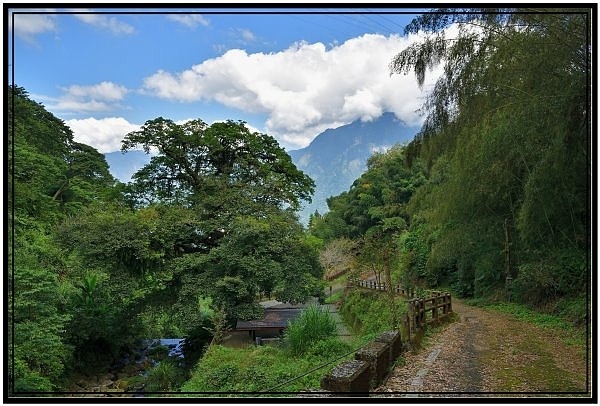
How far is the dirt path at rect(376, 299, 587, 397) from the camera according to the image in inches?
129

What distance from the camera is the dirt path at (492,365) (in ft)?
10.7

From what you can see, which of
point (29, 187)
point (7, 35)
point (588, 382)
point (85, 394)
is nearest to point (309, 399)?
point (85, 394)

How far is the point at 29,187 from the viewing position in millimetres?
7422

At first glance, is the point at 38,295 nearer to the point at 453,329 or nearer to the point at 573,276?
the point at 453,329

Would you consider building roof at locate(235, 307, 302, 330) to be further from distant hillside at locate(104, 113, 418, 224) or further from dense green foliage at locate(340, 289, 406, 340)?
distant hillside at locate(104, 113, 418, 224)

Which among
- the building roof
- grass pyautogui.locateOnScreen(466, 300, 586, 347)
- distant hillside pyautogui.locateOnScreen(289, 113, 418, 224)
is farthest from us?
distant hillside pyautogui.locateOnScreen(289, 113, 418, 224)

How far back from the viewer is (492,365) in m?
3.96

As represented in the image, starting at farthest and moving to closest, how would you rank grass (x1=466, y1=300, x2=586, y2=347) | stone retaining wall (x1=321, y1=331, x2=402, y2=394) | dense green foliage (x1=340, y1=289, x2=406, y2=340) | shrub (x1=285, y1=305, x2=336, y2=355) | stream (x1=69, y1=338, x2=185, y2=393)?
1. dense green foliage (x1=340, y1=289, x2=406, y2=340)
2. stream (x1=69, y1=338, x2=185, y2=393)
3. shrub (x1=285, y1=305, x2=336, y2=355)
4. grass (x1=466, y1=300, x2=586, y2=347)
5. stone retaining wall (x1=321, y1=331, x2=402, y2=394)

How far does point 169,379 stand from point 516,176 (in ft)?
24.3

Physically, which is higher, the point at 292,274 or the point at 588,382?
the point at 292,274

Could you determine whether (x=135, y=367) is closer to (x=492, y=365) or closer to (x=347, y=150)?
(x=492, y=365)

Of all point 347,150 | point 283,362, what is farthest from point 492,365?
point 347,150

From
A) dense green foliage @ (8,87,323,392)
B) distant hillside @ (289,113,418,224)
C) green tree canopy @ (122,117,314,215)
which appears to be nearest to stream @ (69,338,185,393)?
dense green foliage @ (8,87,323,392)

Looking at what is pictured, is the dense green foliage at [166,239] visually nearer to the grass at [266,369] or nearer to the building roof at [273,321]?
the grass at [266,369]
